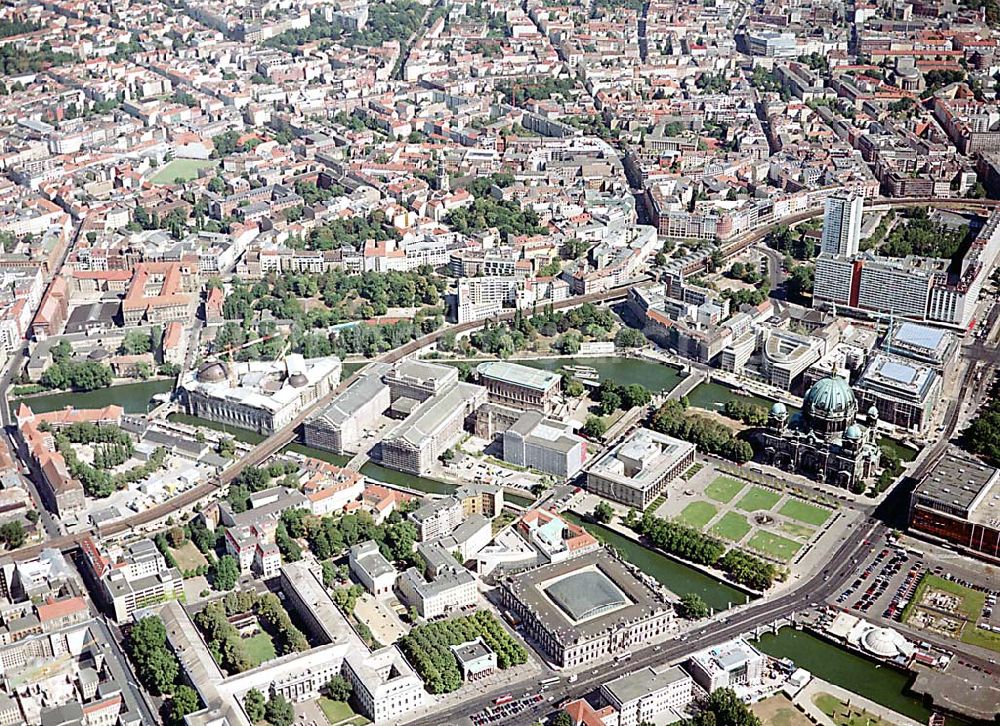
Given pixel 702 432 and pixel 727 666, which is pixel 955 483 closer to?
pixel 702 432

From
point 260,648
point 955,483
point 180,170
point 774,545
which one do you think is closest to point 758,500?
point 774,545

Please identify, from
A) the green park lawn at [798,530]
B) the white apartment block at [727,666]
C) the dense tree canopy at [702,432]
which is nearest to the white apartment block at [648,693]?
the white apartment block at [727,666]

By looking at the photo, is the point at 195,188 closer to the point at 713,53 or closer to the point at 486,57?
the point at 486,57

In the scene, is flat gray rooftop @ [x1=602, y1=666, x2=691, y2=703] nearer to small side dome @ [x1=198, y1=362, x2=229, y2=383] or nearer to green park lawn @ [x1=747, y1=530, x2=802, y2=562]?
green park lawn @ [x1=747, y1=530, x2=802, y2=562]

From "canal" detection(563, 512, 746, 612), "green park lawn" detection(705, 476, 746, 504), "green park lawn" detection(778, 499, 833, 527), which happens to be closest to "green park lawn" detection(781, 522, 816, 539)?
"green park lawn" detection(778, 499, 833, 527)

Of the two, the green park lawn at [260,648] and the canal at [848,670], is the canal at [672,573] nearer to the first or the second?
the canal at [848,670]

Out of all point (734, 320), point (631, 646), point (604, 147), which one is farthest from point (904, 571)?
point (604, 147)

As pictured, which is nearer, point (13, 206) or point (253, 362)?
point (253, 362)
